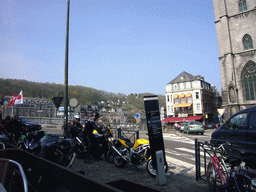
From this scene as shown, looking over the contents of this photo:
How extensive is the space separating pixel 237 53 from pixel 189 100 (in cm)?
2399

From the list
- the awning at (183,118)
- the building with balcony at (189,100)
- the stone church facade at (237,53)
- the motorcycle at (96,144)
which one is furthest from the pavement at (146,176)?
the building with balcony at (189,100)

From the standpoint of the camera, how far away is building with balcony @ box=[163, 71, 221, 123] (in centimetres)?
5619

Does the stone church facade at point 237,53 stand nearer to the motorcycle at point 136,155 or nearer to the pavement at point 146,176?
the pavement at point 146,176

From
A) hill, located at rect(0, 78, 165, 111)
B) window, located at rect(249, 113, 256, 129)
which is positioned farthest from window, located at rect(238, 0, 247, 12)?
hill, located at rect(0, 78, 165, 111)

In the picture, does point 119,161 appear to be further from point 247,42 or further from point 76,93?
point 76,93

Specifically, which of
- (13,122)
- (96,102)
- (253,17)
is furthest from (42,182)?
(96,102)

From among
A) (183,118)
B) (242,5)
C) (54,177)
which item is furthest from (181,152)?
Answer: (183,118)

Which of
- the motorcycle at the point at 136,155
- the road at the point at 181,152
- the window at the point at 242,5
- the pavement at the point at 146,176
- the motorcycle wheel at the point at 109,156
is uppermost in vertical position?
the window at the point at 242,5

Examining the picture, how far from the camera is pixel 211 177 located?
170 inches

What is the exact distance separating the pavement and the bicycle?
502mm

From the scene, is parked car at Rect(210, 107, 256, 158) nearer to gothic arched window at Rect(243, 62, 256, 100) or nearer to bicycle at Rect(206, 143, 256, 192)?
bicycle at Rect(206, 143, 256, 192)

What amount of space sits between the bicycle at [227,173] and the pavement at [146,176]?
1.65ft

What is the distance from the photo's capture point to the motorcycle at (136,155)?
18.1 feet

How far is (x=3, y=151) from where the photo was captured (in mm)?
2832
